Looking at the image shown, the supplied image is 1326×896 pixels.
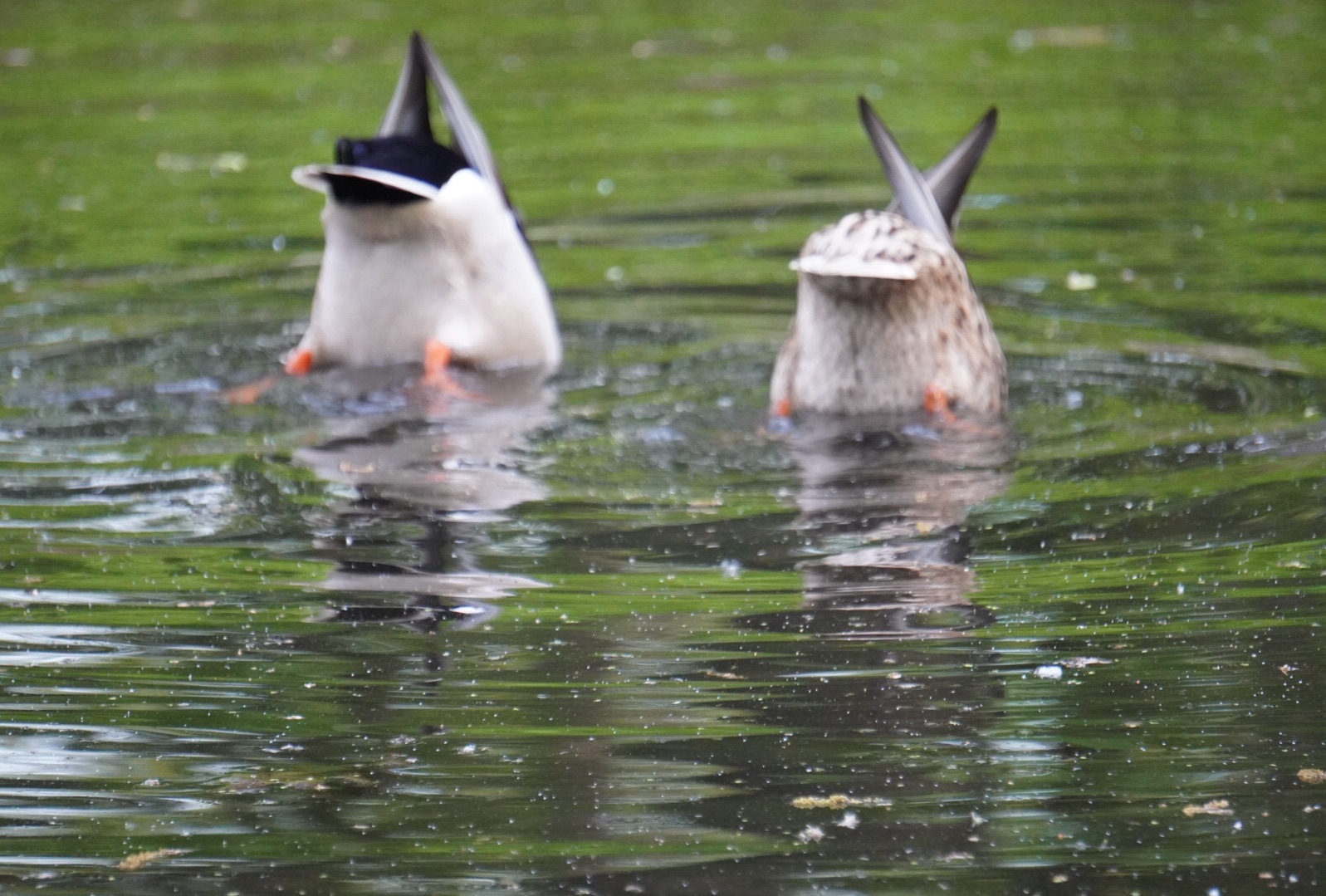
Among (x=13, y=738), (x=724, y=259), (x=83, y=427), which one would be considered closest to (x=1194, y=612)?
(x=13, y=738)

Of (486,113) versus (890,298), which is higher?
(486,113)

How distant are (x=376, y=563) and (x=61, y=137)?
809 cm

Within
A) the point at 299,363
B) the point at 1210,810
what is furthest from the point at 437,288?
the point at 1210,810

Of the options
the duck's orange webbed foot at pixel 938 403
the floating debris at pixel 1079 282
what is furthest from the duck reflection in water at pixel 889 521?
the floating debris at pixel 1079 282

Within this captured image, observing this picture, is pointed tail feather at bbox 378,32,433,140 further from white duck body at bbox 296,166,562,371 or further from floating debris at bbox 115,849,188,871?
floating debris at bbox 115,849,188,871

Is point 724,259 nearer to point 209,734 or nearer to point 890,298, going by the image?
point 890,298

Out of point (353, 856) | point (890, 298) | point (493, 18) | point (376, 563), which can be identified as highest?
point (493, 18)

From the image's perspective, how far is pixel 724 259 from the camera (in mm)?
9383

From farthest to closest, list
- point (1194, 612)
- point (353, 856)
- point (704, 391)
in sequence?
point (704, 391)
point (1194, 612)
point (353, 856)

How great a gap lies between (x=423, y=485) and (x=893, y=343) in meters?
1.75

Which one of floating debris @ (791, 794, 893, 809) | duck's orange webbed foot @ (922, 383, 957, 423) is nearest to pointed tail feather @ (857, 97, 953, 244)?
duck's orange webbed foot @ (922, 383, 957, 423)

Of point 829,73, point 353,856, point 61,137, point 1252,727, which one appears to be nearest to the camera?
point 353,856

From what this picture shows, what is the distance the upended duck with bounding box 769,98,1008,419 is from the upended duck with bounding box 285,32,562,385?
1.47m

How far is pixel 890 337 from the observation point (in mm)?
6871
